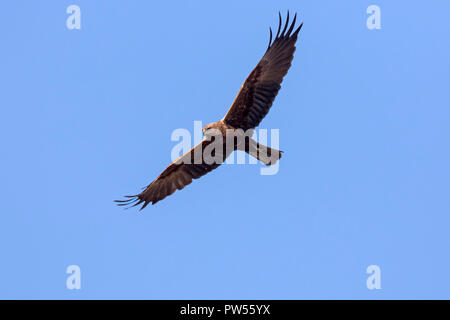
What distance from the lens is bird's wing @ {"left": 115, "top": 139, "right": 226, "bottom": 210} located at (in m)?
11.6

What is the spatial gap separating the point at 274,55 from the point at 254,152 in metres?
1.81

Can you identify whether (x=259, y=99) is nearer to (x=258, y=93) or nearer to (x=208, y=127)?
(x=258, y=93)

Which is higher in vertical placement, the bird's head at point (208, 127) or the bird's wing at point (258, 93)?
the bird's wing at point (258, 93)

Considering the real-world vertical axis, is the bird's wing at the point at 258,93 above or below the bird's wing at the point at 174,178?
above

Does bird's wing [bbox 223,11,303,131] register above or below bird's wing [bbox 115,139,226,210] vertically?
above

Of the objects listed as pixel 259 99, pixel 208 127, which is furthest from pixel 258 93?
pixel 208 127

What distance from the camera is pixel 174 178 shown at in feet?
38.6

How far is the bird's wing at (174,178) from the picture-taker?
11625mm
